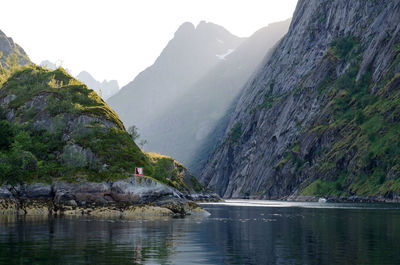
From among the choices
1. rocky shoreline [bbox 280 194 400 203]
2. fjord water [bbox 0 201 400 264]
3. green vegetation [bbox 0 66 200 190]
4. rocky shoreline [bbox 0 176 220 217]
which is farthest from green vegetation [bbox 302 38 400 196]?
fjord water [bbox 0 201 400 264]

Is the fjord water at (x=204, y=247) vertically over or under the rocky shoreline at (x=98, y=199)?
under

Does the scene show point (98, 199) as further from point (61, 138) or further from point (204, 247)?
point (204, 247)

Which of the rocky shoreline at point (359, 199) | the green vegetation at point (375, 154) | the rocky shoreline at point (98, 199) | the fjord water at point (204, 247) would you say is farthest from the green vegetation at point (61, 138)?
the green vegetation at point (375, 154)

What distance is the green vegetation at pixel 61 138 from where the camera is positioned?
101 meters

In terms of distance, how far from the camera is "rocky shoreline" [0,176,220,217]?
296 feet

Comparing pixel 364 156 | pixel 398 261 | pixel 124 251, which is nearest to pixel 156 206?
pixel 124 251

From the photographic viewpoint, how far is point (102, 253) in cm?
3244

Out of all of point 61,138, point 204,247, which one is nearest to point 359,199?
point 61,138

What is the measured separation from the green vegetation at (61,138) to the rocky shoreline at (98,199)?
3.09 metres

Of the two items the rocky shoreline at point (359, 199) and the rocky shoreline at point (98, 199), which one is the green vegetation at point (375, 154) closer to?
the rocky shoreline at point (359, 199)

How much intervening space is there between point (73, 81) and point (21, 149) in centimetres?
4486

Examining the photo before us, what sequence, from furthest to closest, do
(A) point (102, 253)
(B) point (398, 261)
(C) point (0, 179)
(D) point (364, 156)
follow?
(D) point (364, 156) → (C) point (0, 179) → (A) point (102, 253) → (B) point (398, 261)

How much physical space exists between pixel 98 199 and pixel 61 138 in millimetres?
27721

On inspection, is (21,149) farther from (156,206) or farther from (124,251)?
(124,251)
